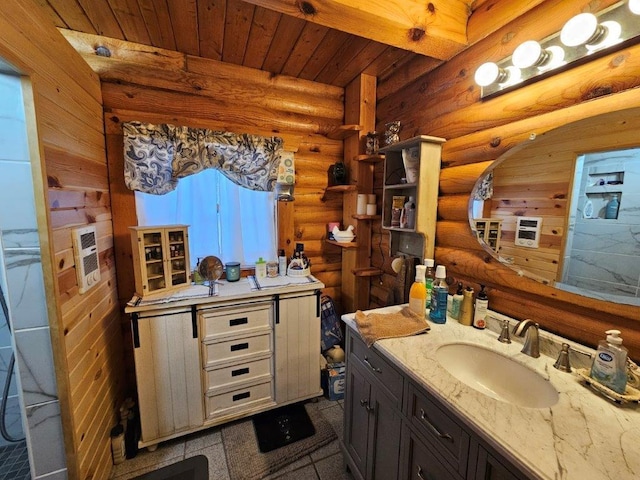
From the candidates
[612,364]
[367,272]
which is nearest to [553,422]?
[612,364]

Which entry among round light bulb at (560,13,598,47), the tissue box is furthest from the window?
round light bulb at (560,13,598,47)

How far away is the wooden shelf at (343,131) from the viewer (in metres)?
2.01

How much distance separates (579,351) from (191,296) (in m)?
1.82

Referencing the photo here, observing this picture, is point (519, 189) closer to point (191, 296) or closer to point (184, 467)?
point (191, 296)

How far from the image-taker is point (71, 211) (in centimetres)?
123

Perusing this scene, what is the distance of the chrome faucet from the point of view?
103 cm

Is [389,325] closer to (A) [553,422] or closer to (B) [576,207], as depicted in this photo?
(A) [553,422]

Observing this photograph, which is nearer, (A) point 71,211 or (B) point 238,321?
(A) point 71,211

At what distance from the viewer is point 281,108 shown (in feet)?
6.88

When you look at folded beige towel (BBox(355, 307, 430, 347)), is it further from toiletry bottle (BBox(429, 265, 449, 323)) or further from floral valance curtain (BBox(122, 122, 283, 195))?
floral valance curtain (BBox(122, 122, 283, 195))

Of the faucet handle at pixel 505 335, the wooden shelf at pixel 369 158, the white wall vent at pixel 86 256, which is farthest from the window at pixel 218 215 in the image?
the faucet handle at pixel 505 335

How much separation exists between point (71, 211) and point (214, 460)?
5.04 ft

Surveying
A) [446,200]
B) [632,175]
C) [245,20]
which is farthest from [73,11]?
[632,175]

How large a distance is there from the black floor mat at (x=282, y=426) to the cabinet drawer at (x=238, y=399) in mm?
121
